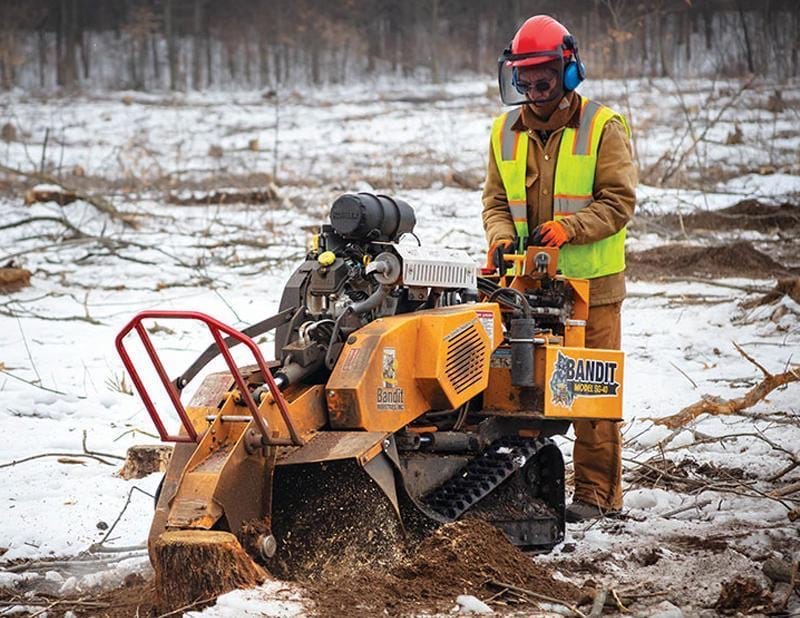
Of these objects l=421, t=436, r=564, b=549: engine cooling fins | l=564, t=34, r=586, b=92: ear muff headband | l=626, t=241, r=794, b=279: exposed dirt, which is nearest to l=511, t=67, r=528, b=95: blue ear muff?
l=564, t=34, r=586, b=92: ear muff headband

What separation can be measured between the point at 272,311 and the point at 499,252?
5.37 metres

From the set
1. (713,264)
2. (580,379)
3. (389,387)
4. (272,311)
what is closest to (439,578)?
(389,387)

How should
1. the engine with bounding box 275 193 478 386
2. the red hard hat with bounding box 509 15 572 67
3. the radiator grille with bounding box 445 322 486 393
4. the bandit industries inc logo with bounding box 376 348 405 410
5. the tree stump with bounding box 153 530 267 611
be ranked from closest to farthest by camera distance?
the tree stump with bounding box 153 530 267 611 → the bandit industries inc logo with bounding box 376 348 405 410 → the engine with bounding box 275 193 478 386 → the radiator grille with bounding box 445 322 486 393 → the red hard hat with bounding box 509 15 572 67

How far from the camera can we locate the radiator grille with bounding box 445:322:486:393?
17.5 ft

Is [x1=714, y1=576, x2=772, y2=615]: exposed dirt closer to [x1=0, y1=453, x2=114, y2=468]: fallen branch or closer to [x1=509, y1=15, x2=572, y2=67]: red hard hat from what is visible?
[x1=509, y1=15, x2=572, y2=67]: red hard hat

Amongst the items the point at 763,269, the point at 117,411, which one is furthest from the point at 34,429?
the point at 763,269

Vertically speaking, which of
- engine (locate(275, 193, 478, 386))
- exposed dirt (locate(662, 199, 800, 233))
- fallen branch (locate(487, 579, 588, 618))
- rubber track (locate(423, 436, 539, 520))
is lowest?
Answer: fallen branch (locate(487, 579, 588, 618))

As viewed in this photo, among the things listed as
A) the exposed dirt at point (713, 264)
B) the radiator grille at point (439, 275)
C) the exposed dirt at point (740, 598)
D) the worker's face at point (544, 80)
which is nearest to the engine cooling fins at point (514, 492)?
the radiator grille at point (439, 275)

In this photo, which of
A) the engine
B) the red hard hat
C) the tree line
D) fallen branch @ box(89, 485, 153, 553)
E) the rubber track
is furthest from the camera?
the tree line

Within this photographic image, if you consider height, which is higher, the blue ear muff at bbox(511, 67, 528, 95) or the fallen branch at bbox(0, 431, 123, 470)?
the blue ear muff at bbox(511, 67, 528, 95)

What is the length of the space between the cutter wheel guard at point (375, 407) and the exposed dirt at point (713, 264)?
23.0 ft

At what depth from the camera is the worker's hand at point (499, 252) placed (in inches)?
249

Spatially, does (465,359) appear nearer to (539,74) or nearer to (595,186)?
(595,186)

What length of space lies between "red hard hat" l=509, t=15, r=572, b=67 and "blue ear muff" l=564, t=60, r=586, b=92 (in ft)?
0.20
